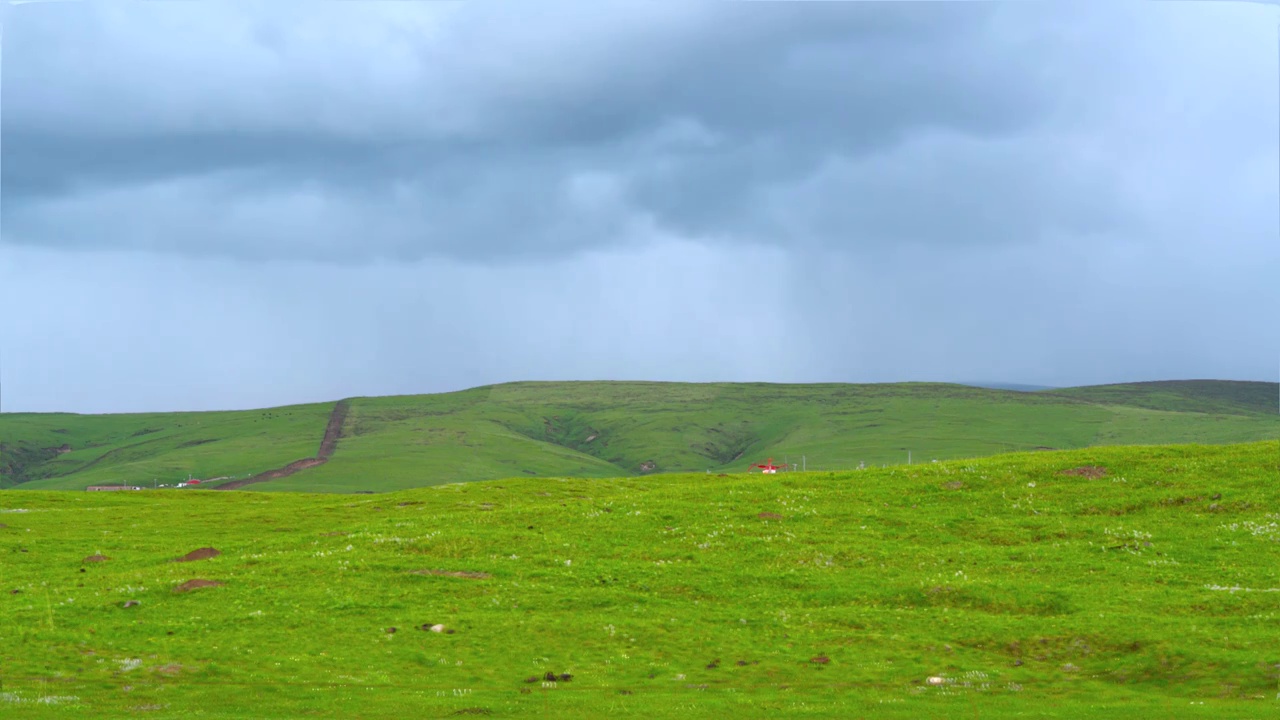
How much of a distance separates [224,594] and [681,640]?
1736 cm

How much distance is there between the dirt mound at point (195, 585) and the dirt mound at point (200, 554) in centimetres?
778

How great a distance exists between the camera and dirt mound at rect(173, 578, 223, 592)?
37250mm

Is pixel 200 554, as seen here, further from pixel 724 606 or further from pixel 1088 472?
pixel 1088 472

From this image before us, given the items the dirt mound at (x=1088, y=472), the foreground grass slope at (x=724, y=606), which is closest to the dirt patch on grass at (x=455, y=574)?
the foreground grass slope at (x=724, y=606)

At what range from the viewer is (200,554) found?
46.6m

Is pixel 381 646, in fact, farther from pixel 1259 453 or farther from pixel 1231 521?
pixel 1259 453

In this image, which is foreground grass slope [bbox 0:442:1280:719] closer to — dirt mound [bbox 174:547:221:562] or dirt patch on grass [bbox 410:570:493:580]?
dirt patch on grass [bbox 410:570:493:580]

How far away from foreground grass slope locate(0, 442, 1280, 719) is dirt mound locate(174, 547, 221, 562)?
73 cm

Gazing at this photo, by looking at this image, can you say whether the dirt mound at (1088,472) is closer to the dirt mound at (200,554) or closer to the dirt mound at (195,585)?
the dirt mound at (195,585)

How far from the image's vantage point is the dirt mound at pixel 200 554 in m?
45.9

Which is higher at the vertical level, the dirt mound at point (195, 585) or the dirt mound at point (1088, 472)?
the dirt mound at point (1088, 472)

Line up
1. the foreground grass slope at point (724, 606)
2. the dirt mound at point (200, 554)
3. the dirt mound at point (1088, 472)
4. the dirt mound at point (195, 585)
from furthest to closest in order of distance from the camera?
the dirt mound at point (1088, 472) → the dirt mound at point (200, 554) → the dirt mound at point (195, 585) → the foreground grass slope at point (724, 606)

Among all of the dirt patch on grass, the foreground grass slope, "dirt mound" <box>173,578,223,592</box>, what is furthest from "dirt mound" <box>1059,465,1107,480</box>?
"dirt mound" <box>173,578,223,592</box>

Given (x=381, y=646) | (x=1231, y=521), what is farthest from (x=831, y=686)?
(x=1231, y=521)
